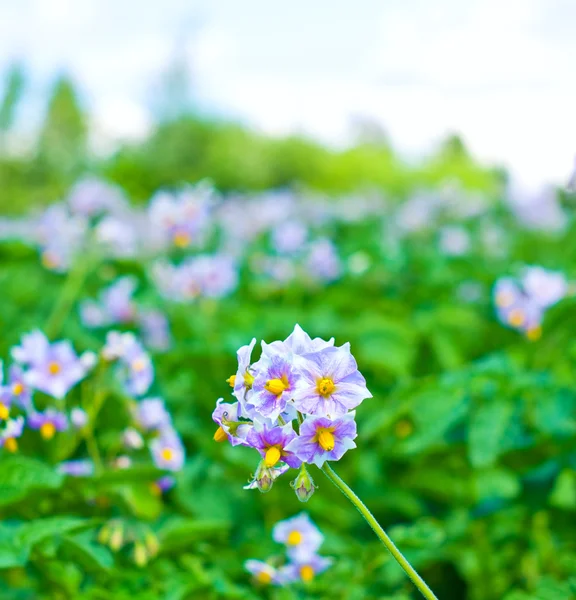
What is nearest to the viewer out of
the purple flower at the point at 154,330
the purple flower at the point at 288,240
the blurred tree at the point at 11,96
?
the purple flower at the point at 154,330

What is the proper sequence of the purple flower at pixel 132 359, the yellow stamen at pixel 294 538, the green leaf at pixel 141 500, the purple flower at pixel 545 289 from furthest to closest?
1. the purple flower at pixel 545 289
2. the purple flower at pixel 132 359
3. the green leaf at pixel 141 500
4. the yellow stamen at pixel 294 538

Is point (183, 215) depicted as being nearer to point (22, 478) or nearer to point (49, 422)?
point (49, 422)

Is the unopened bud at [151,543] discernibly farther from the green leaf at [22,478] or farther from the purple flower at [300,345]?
Answer: the purple flower at [300,345]

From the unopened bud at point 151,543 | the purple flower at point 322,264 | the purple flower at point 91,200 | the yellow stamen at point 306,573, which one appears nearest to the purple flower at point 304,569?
the yellow stamen at point 306,573

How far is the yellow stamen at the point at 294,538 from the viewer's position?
2.02 meters

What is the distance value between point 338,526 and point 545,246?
3.55 meters

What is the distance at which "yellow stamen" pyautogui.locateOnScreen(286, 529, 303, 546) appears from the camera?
79.6 inches

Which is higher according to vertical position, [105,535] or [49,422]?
[49,422]

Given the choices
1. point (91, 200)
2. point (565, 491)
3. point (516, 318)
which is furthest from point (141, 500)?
point (91, 200)

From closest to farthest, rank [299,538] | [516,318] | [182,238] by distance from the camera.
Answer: [299,538]
[516,318]
[182,238]

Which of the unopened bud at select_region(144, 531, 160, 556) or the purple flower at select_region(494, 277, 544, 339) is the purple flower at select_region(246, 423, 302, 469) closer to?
the unopened bud at select_region(144, 531, 160, 556)

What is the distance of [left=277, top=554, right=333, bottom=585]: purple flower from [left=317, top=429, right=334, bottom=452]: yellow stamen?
899mm

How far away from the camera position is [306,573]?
1.96 metres

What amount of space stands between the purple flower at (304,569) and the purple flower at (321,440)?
878 millimetres
